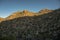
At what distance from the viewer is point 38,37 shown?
39938 mm

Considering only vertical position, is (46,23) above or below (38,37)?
above

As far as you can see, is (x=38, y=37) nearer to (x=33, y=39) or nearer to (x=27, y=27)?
(x=33, y=39)

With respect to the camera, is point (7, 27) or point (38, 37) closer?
point (38, 37)

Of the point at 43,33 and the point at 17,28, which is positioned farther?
the point at 17,28

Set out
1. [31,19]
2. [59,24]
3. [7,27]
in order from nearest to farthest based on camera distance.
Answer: [59,24], [7,27], [31,19]

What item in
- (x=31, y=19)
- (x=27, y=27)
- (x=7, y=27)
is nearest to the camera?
(x=27, y=27)

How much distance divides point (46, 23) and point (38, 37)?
1043cm

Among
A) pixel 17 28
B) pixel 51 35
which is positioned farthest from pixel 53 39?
pixel 17 28

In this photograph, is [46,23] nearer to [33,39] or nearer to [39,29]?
[39,29]

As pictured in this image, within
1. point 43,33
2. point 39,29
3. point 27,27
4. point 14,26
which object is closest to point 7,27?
point 14,26

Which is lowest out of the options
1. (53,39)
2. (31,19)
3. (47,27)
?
(53,39)

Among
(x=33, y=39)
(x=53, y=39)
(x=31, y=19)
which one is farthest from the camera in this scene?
(x=31, y=19)

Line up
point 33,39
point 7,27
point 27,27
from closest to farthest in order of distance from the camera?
point 33,39
point 27,27
point 7,27

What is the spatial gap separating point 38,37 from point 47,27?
272 inches
